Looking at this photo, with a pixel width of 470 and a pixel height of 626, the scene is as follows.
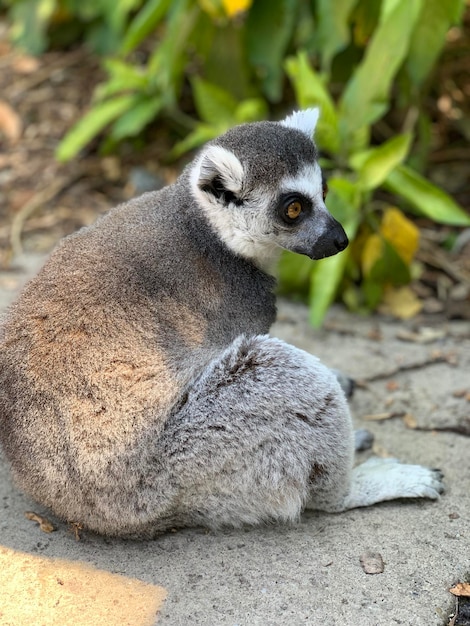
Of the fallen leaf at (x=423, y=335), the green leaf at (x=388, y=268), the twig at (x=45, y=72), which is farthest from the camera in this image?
the twig at (x=45, y=72)

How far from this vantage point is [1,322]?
438 centimetres

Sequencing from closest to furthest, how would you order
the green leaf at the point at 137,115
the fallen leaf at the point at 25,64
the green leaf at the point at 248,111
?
the green leaf at the point at 248,111, the green leaf at the point at 137,115, the fallen leaf at the point at 25,64

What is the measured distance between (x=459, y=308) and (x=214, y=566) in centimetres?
451

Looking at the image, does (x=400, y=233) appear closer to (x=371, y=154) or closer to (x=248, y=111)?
(x=371, y=154)

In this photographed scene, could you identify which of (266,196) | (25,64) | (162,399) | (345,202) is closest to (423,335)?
(345,202)

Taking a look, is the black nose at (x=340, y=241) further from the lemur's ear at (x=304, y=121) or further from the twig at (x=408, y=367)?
the twig at (x=408, y=367)

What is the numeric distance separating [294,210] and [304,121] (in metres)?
0.79

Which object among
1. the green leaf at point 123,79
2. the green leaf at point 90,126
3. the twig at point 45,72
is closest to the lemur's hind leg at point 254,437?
the green leaf at point 90,126

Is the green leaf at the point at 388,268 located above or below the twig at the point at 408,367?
above

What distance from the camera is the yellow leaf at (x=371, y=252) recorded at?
7234 mm

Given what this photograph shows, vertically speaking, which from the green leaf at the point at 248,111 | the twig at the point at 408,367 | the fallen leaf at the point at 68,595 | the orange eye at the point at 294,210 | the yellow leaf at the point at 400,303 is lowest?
the yellow leaf at the point at 400,303

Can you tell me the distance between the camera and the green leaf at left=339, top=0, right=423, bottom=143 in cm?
632

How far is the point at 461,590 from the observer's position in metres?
3.83

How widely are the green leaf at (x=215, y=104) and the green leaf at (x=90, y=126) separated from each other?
1041 mm
